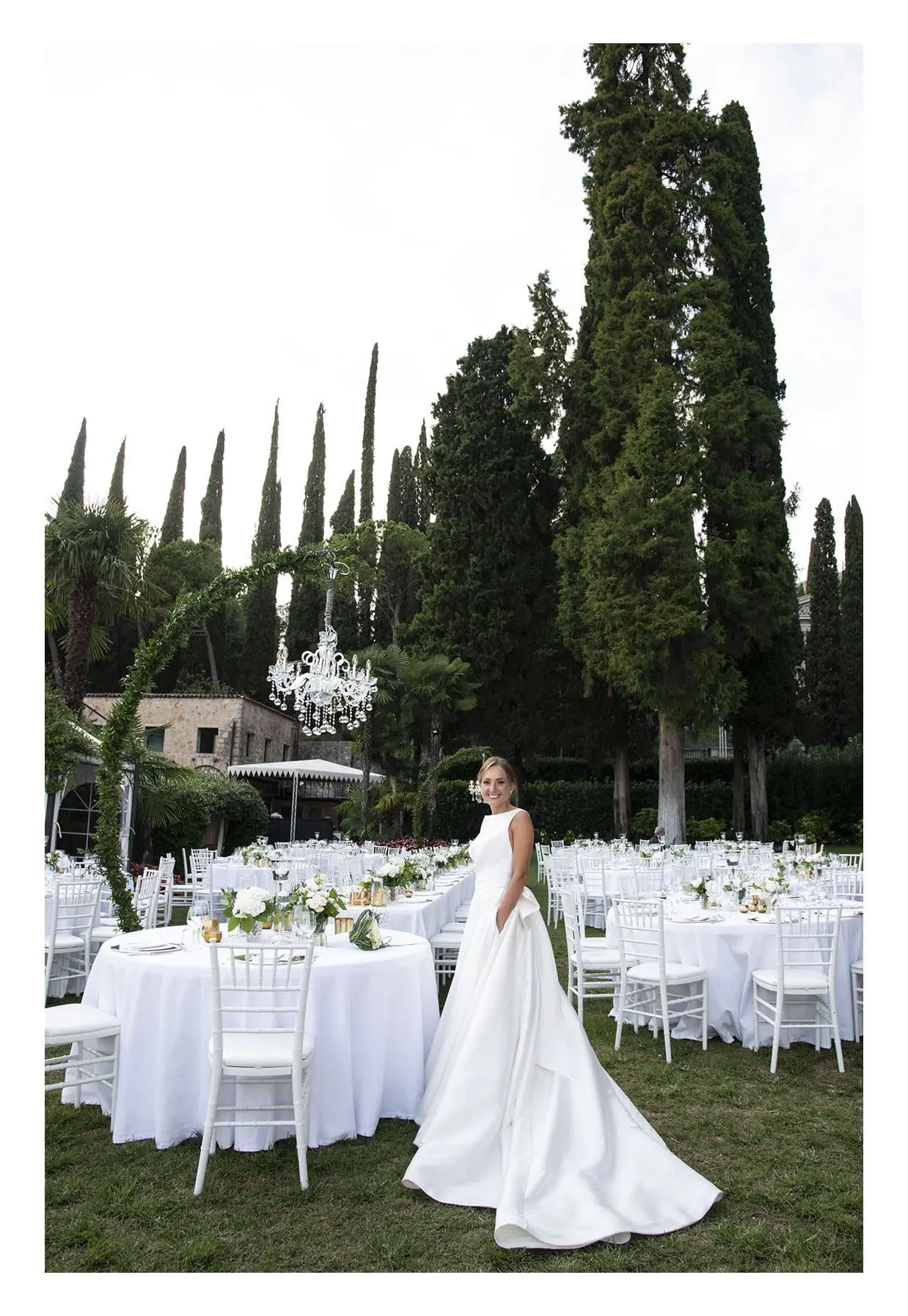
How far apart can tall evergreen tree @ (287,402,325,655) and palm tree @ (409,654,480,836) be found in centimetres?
610

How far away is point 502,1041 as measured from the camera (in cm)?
396

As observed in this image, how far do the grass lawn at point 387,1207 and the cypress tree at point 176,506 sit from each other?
1505 inches

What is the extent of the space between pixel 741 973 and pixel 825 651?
21469 millimetres

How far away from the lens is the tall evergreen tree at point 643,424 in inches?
729

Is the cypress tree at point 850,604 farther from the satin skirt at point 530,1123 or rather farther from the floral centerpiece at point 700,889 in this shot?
the satin skirt at point 530,1123

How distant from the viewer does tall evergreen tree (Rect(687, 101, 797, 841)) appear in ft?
61.4

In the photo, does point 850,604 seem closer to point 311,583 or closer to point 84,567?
point 311,583

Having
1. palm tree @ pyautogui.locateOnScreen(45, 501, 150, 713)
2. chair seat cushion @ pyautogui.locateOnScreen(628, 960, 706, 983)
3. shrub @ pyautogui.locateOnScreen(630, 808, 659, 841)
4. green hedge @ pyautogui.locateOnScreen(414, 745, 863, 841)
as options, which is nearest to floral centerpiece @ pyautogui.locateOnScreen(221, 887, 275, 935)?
chair seat cushion @ pyautogui.locateOnScreen(628, 960, 706, 983)

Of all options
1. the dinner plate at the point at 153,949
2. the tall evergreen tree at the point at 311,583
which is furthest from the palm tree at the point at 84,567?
the tall evergreen tree at the point at 311,583

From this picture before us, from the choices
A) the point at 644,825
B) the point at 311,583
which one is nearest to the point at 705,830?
the point at 644,825

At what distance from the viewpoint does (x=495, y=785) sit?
4.40 meters
